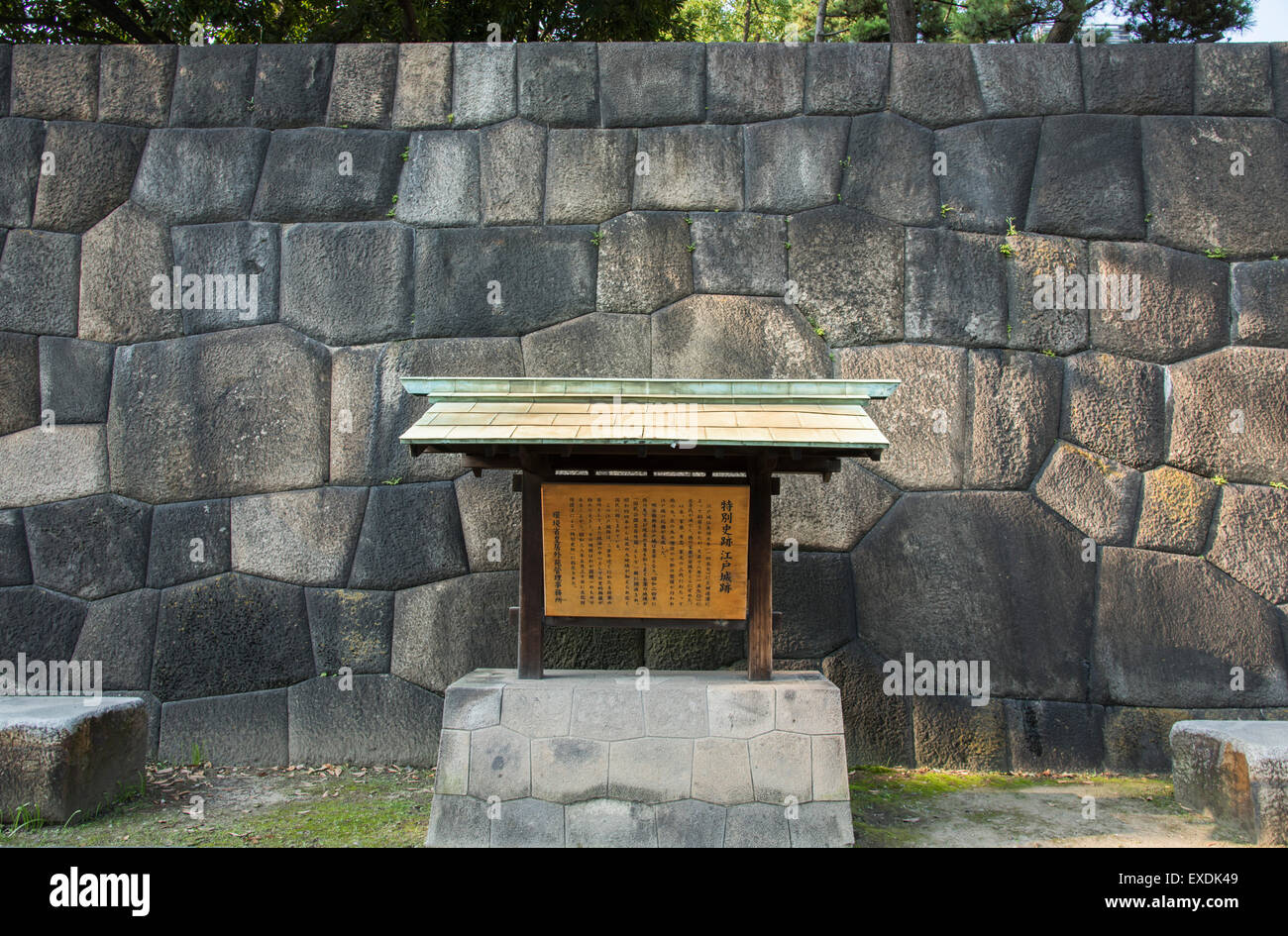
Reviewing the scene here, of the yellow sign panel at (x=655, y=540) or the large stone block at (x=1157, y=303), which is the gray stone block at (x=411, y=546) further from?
the large stone block at (x=1157, y=303)

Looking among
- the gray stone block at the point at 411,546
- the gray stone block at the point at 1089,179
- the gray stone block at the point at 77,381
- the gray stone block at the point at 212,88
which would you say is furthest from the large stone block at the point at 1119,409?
the gray stone block at the point at 77,381

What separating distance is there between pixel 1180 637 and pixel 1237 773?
1.25 m

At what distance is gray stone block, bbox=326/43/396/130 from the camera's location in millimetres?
5852

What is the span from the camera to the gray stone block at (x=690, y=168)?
5723 mm

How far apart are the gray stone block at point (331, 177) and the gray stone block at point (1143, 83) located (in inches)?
186

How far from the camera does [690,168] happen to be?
18.8 ft

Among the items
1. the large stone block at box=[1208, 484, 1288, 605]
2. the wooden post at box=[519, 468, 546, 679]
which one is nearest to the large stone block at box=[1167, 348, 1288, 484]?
the large stone block at box=[1208, 484, 1288, 605]

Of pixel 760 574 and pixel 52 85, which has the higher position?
pixel 52 85

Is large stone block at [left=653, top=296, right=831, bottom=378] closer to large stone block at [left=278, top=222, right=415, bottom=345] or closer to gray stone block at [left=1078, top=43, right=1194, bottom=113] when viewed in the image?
large stone block at [left=278, top=222, right=415, bottom=345]

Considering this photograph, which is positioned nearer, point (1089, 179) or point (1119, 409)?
point (1119, 409)

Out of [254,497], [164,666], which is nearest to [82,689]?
[164,666]

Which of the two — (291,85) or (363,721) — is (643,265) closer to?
(291,85)

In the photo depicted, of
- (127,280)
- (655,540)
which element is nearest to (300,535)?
(127,280)

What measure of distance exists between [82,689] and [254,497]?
1.62 metres
